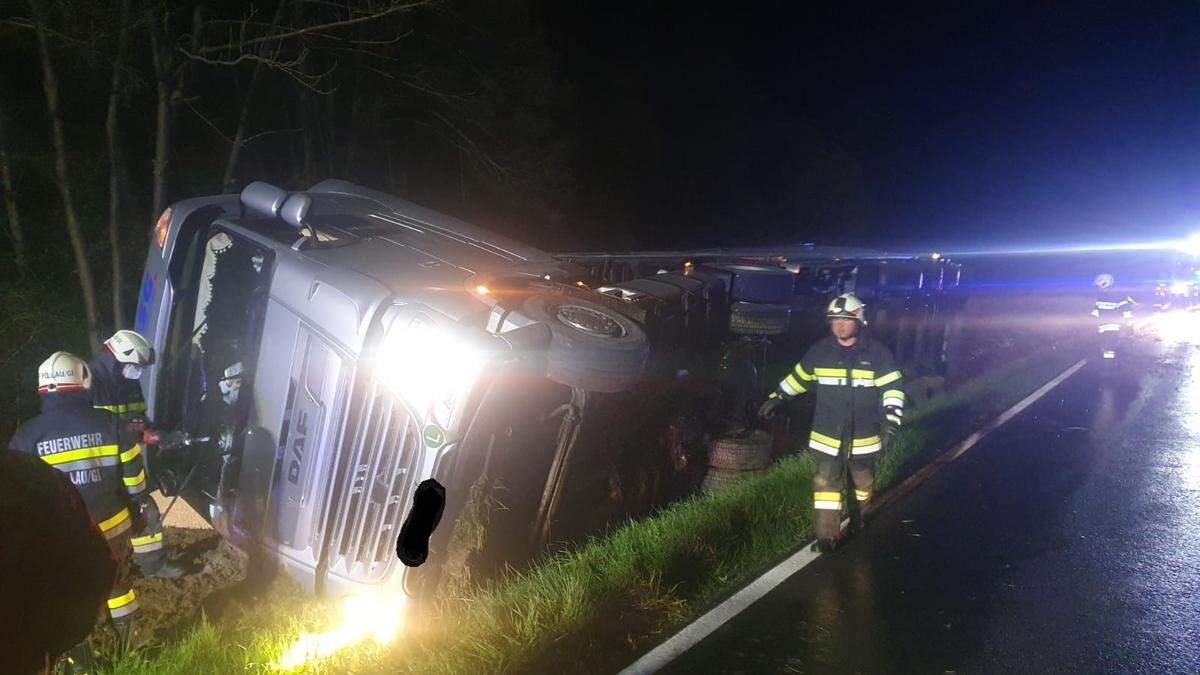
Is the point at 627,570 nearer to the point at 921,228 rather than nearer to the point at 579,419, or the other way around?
the point at 579,419

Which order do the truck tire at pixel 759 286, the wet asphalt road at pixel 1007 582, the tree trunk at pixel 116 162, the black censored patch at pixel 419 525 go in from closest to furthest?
the black censored patch at pixel 419 525
the wet asphalt road at pixel 1007 582
the truck tire at pixel 759 286
the tree trunk at pixel 116 162

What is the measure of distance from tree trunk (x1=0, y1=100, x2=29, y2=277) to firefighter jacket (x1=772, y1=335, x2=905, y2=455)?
7.80 meters

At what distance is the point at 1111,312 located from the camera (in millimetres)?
17266

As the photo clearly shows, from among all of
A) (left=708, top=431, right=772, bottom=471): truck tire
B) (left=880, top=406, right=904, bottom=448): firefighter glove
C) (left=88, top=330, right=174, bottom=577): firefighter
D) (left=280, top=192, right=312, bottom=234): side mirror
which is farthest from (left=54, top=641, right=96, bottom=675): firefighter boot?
(left=880, top=406, right=904, bottom=448): firefighter glove

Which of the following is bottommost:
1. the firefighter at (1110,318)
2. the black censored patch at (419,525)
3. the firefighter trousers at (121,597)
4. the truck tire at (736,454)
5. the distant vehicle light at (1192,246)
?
the firefighter trousers at (121,597)

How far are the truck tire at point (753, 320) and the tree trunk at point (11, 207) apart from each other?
696cm

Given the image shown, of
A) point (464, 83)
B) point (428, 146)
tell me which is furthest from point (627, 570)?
point (428, 146)

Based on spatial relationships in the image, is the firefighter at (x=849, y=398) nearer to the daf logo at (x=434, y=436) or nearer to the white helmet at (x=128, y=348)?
the daf logo at (x=434, y=436)

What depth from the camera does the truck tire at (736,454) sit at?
7.29 meters

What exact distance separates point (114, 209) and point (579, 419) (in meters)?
6.03

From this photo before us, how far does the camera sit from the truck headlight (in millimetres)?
4355

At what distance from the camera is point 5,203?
10031 mm

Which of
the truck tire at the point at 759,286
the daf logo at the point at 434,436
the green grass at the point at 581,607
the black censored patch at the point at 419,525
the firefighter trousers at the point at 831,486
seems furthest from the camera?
the truck tire at the point at 759,286

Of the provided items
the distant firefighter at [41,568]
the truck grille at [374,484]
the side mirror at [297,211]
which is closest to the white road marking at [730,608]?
the truck grille at [374,484]
